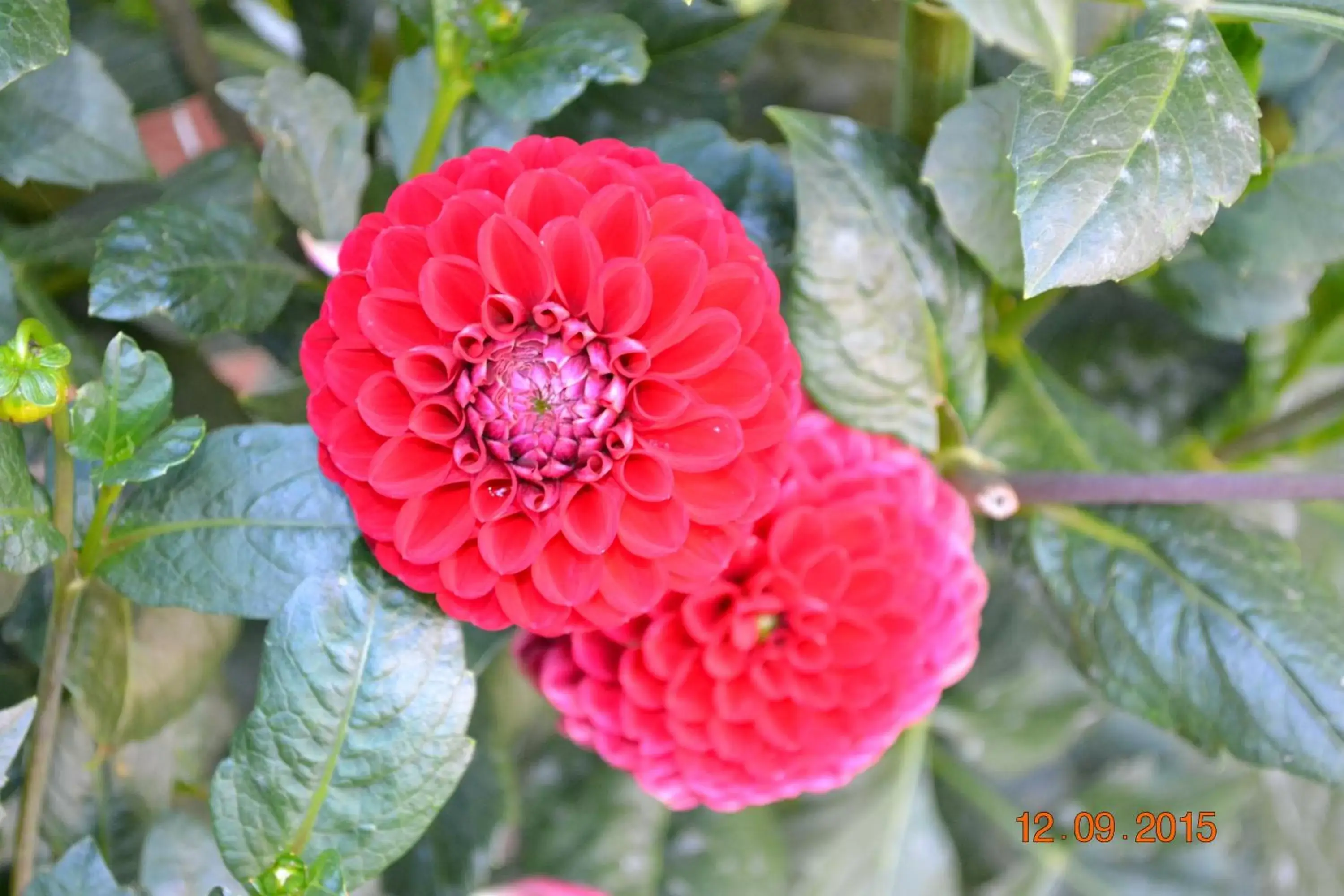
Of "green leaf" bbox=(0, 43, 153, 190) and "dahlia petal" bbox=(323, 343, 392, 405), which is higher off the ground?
"green leaf" bbox=(0, 43, 153, 190)

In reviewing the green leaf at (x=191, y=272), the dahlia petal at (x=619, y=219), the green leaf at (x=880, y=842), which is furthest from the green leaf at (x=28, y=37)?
the green leaf at (x=880, y=842)

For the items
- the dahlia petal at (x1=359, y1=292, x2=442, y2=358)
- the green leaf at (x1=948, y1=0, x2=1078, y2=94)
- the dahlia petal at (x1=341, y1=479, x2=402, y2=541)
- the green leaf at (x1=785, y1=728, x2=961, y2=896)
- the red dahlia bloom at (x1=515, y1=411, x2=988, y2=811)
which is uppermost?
the green leaf at (x1=948, y1=0, x2=1078, y2=94)

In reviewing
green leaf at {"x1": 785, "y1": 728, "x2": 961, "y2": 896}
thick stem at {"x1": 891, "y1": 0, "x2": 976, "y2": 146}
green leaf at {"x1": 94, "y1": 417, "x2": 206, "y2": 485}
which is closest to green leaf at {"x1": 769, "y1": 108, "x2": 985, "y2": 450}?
thick stem at {"x1": 891, "y1": 0, "x2": 976, "y2": 146}

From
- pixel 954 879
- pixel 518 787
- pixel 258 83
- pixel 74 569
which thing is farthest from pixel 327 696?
pixel 954 879

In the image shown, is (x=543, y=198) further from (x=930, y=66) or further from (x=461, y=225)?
(x=930, y=66)

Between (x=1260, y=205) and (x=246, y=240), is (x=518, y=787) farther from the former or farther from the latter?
(x=1260, y=205)
